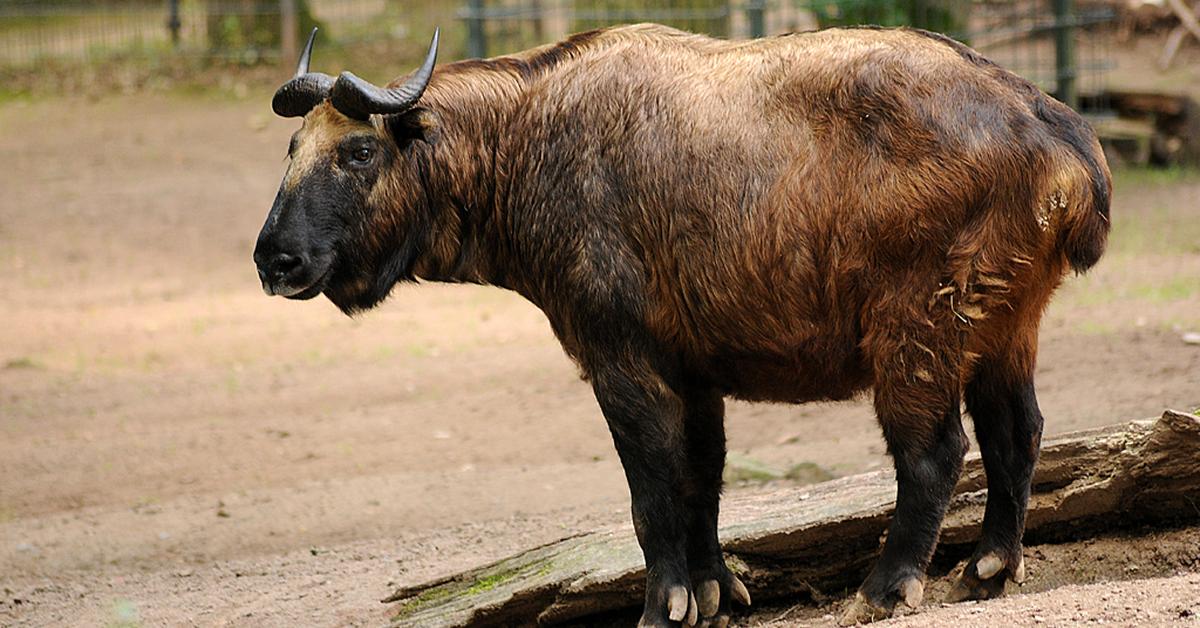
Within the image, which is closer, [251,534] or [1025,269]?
[1025,269]

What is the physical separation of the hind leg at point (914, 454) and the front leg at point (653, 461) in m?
0.61

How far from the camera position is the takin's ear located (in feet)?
16.5

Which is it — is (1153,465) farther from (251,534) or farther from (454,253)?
(251,534)

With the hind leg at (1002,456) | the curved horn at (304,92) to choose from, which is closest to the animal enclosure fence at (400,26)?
the curved horn at (304,92)

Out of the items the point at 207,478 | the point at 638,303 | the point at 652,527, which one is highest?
the point at 638,303

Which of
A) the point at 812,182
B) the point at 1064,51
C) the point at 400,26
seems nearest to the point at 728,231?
the point at 812,182

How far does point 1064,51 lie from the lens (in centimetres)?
1567

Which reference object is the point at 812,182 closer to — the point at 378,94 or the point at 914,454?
the point at 914,454

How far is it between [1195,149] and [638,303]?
12.4 meters

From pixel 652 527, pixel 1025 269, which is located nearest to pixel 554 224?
pixel 652 527

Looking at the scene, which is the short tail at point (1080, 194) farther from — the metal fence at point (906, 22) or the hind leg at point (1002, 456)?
the metal fence at point (906, 22)

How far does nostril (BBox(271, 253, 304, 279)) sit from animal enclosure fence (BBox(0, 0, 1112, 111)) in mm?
10735

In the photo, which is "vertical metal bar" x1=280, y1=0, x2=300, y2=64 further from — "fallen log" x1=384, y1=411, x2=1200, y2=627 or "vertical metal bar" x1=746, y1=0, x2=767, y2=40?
"fallen log" x1=384, y1=411, x2=1200, y2=627

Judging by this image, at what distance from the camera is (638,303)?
480cm
